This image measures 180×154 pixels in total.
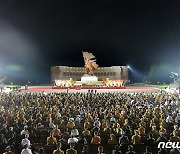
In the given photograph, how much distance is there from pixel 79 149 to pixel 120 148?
1327 millimetres

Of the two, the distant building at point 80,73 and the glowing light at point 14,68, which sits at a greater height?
the glowing light at point 14,68

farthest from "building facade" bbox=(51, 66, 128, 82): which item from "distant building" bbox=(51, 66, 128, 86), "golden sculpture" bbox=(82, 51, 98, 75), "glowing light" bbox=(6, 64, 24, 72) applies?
"glowing light" bbox=(6, 64, 24, 72)

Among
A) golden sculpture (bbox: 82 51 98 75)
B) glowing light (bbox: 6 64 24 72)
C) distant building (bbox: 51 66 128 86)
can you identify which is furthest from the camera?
glowing light (bbox: 6 64 24 72)

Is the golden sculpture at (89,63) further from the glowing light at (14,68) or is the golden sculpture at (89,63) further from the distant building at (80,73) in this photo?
the glowing light at (14,68)

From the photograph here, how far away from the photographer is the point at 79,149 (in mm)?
9547

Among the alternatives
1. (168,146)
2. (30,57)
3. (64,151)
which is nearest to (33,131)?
(64,151)

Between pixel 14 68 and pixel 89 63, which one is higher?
pixel 14 68

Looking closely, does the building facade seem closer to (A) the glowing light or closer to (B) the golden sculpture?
(B) the golden sculpture

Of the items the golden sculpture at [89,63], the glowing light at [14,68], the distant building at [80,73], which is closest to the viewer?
the golden sculpture at [89,63]

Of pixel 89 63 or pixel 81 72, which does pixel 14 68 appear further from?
pixel 89 63

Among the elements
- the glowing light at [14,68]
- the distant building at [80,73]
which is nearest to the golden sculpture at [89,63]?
the distant building at [80,73]

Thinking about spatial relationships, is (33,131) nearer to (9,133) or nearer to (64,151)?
(9,133)

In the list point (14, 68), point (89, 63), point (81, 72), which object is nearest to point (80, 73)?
point (81, 72)

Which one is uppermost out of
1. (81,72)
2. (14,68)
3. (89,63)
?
(14,68)
